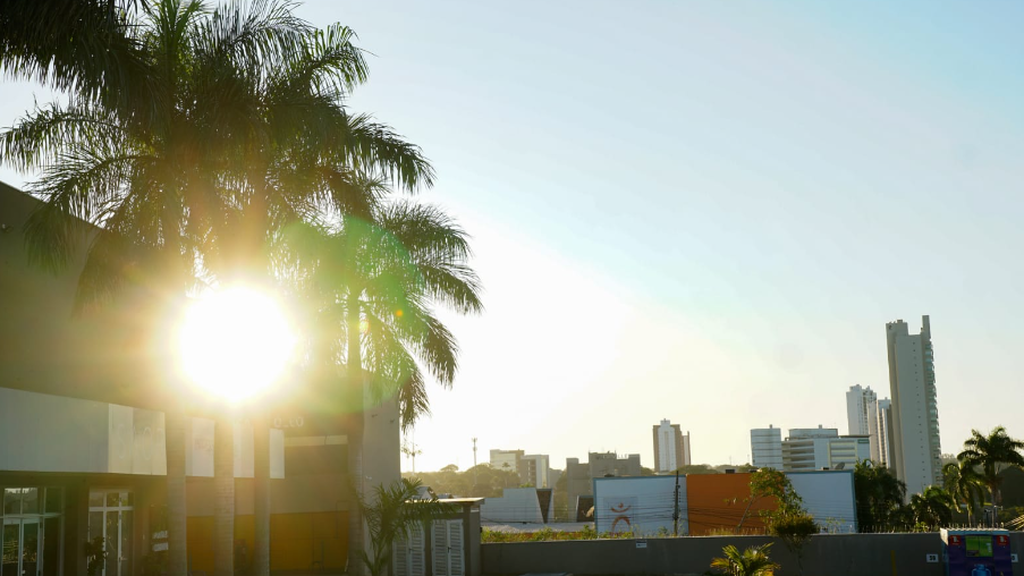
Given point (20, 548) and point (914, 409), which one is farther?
point (914, 409)

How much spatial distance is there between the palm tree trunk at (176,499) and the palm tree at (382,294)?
13.0 ft

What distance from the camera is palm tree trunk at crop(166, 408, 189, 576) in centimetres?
1653

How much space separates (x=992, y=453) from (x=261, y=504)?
57.1m

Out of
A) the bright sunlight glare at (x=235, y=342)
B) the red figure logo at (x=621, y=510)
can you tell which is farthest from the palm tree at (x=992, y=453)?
the bright sunlight glare at (x=235, y=342)

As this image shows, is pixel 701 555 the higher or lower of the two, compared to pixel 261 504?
lower

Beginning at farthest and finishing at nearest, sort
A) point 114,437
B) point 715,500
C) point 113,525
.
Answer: point 715,500 < point 113,525 < point 114,437

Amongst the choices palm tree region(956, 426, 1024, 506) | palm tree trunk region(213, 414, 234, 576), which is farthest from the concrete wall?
palm tree region(956, 426, 1024, 506)

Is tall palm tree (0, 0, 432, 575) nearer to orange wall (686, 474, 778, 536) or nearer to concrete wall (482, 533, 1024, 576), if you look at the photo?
concrete wall (482, 533, 1024, 576)

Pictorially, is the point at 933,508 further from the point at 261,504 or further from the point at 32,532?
the point at 32,532

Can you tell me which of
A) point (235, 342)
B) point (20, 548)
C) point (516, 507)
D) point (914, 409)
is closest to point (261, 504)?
point (235, 342)

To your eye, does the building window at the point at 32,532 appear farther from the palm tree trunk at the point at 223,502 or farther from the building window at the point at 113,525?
the palm tree trunk at the point at 223,502

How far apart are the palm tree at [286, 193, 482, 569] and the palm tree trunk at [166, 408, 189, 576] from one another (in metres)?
3.97

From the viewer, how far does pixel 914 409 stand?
629ft

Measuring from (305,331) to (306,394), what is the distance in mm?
10002
